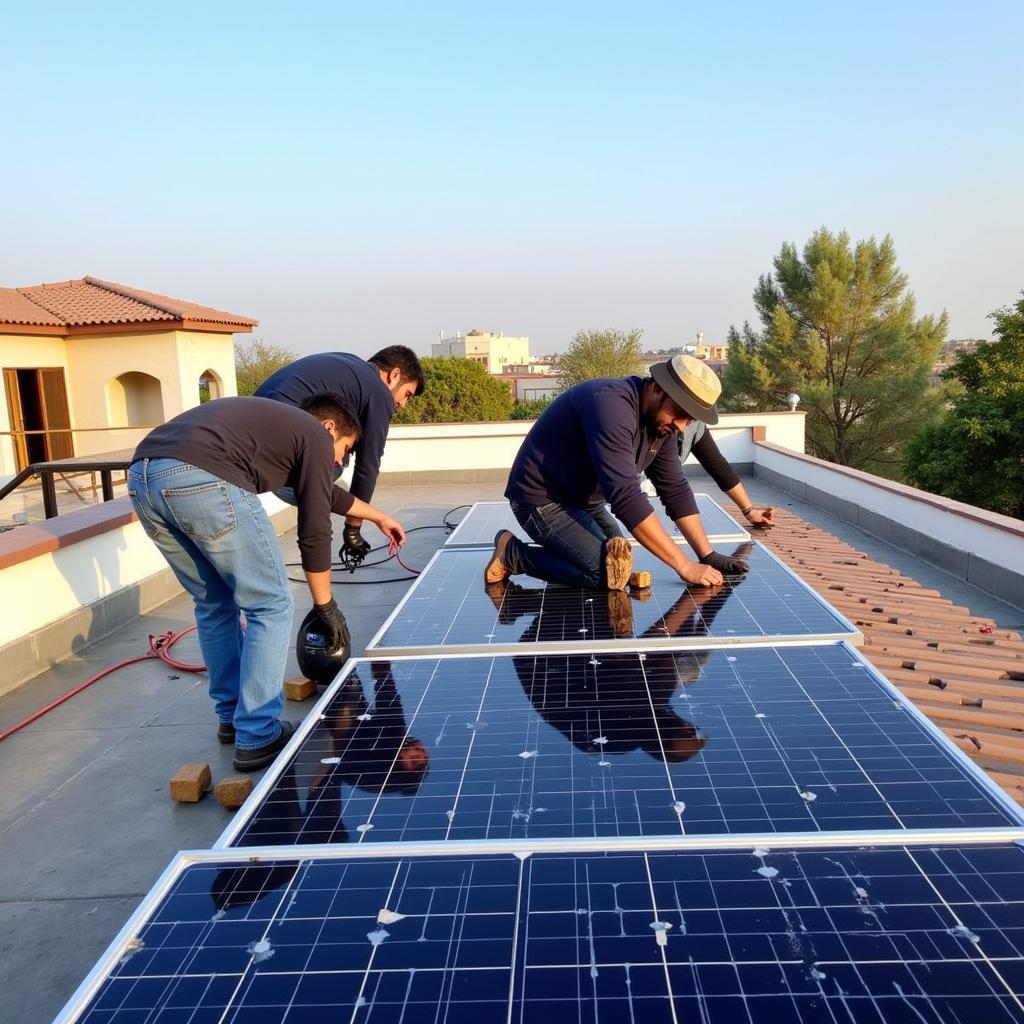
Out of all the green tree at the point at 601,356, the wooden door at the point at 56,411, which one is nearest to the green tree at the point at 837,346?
the green tree at the point at 601,356

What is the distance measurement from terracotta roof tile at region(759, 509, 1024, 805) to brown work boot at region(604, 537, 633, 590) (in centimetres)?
115

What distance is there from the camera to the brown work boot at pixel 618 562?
430 cm

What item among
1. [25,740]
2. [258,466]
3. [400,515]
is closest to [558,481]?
[258,466]

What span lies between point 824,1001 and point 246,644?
2547mm

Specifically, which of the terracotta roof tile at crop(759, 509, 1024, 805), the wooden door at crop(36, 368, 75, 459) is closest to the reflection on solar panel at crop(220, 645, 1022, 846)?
the terracotta roof tile at crop(759, 509, 1024, 805)

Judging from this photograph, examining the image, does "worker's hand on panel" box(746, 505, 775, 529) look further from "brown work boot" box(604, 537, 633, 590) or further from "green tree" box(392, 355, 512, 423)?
"green tree" box(392, 355, 512, 423)

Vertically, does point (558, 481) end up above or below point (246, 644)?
above

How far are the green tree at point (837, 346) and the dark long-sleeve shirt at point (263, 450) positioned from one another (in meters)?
40.5

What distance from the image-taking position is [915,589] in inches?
211

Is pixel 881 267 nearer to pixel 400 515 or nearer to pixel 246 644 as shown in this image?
pixel 400 515

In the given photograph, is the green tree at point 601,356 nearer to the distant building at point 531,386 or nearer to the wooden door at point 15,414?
the distant building at point 531,386

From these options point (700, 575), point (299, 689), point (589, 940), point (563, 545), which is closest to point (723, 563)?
point (700, 575)

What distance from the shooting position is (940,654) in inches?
156

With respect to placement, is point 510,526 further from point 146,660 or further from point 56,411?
point 56,411
